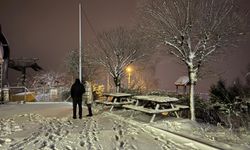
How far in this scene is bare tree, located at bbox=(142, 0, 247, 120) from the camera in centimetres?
1144

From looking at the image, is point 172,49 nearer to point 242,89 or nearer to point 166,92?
point 242,89

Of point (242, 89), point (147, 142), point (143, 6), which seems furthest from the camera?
point (242, 89)

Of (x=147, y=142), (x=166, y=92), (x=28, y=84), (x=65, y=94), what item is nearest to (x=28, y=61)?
(x=28, y=84)

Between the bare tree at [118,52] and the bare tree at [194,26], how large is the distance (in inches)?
415

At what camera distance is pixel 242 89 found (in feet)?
46.0

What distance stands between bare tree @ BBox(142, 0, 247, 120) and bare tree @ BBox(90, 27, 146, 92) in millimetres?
10552

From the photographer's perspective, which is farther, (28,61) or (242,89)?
(28,61)

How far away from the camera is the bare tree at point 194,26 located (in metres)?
11.4

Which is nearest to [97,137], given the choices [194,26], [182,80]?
[194,26]

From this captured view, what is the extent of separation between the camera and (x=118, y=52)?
23625 mm

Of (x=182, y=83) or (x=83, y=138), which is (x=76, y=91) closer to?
(x=83, y=138)

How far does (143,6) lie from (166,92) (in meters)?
9.06

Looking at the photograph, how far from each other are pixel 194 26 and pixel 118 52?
1248 cm

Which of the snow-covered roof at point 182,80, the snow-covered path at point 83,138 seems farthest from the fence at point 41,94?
the snow-covered path at point 83,138
